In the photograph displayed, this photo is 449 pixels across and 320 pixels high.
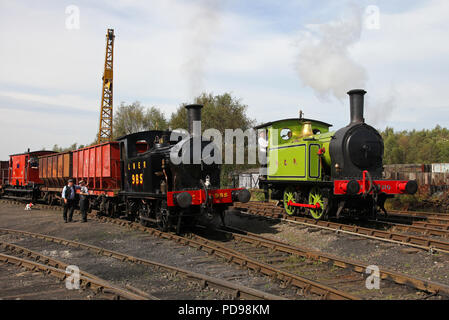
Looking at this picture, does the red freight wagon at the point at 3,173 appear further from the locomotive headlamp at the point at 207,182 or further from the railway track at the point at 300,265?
the locomotive headlamp at the point at 207,182

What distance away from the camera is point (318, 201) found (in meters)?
11.8

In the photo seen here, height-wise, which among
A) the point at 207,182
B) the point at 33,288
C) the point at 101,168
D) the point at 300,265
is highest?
the point at 101,168

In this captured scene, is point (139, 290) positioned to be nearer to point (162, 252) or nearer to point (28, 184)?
point (162, 252)

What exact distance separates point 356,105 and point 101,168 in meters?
8.52

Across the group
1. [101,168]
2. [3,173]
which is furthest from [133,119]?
[101,168]

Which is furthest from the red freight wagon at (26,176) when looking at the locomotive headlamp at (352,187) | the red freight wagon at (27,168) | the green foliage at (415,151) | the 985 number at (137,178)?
the green foliage at (415,151)

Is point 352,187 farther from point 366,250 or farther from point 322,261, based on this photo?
point 322,261

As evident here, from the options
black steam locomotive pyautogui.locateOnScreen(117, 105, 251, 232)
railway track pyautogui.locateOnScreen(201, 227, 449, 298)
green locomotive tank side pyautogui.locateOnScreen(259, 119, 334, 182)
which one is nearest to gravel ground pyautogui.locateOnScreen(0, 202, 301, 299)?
black steam locomotive pyautogui.locateOnScreen(117, 105, 251, 232)

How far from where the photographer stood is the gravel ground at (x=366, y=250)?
22.7 ft

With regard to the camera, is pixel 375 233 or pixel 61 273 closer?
pixel 61 273

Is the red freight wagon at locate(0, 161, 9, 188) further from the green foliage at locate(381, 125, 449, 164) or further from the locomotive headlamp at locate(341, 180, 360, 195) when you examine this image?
the green foliage at locate(381, 125, 449, 164)

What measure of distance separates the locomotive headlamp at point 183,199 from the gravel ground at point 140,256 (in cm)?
94

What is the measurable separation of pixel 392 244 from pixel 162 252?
16.3 feet
